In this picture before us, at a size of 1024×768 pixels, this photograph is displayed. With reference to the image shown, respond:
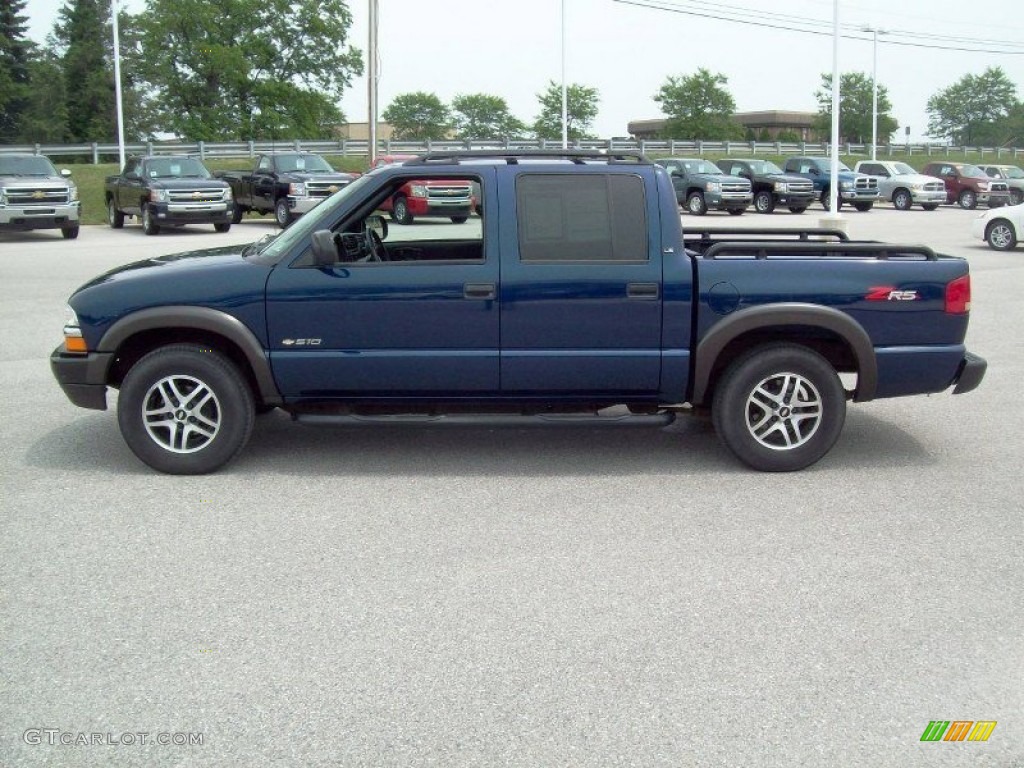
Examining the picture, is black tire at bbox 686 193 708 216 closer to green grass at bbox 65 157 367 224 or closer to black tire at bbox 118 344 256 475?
green grass at bbox 65 157 367 224

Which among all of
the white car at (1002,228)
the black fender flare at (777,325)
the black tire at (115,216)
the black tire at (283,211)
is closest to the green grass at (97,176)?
the black tire at (115,216)

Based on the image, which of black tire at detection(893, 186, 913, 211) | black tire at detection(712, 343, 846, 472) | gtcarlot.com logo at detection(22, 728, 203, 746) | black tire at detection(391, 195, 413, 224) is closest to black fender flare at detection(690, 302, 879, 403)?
black tire at detection(712, 343, 846, 472)

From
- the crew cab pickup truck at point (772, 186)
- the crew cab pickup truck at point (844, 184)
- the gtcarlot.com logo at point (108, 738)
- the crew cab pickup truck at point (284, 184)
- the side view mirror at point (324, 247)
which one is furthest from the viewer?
the crew cab pickup truck at point (844, 184)

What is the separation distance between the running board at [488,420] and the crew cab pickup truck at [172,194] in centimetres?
2020

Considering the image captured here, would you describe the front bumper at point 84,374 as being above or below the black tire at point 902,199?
below

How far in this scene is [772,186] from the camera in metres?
36.9

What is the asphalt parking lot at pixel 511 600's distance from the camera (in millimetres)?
3518

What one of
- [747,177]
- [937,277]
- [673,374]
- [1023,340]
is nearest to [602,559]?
[673,374]

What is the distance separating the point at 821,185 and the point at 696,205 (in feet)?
18.1

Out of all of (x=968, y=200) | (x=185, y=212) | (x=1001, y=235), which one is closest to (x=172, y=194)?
(x=185, y=212)

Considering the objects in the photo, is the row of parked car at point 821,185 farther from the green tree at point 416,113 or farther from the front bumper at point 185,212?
the green tree at point 416,113

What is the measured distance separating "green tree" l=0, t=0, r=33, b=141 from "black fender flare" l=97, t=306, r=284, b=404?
8102 cm

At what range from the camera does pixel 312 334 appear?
6301mm

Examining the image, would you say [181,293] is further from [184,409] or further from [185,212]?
[185,212]
